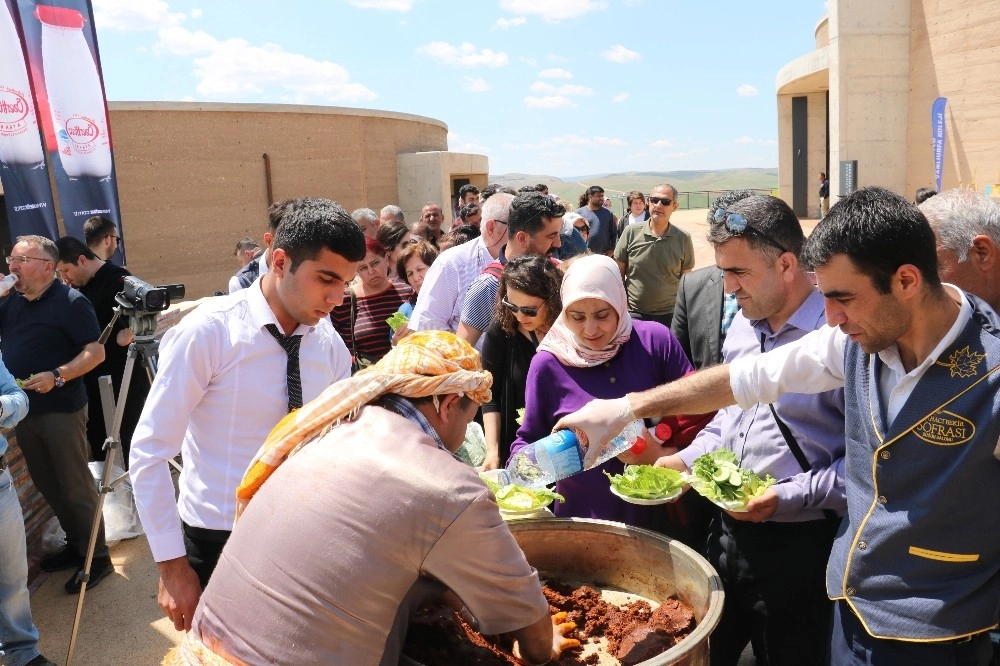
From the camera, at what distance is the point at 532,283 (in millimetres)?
3955

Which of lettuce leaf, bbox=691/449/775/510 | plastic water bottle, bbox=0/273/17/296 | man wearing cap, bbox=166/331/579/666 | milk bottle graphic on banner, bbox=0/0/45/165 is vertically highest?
milk bottle graphic on banner, bbox=0/0/45/165

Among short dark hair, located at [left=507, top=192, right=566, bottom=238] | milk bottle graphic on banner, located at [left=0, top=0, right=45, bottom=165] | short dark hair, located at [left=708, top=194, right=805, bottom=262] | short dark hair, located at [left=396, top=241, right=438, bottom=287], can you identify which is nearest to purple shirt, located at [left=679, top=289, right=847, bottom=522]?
short dark hair, located at [left=708, top=194, right=805, bottom=262]

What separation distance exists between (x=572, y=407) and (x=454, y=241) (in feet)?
14.3

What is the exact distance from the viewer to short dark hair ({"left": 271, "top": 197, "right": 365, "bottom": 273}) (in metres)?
2.62

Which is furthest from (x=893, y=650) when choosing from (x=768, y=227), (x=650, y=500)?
(x=768, y=227)

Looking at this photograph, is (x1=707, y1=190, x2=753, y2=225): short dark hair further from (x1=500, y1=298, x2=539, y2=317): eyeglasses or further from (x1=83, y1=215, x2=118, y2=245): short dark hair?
(x1=83, y1=215, x2=118, y2=245): short dark hair

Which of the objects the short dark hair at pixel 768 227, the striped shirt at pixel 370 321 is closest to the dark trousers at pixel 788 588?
the short dark hair at pixel 768 227

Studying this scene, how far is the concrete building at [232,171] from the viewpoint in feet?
54.6

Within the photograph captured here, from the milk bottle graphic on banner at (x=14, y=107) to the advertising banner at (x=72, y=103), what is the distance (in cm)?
27

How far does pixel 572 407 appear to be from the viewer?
2969 millimetres

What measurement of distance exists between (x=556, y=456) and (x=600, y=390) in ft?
2.05

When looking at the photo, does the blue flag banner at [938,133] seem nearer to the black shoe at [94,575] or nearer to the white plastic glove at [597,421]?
the white plastic glove at [597,421]

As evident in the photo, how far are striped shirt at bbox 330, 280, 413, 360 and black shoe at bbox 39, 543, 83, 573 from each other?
2370mm

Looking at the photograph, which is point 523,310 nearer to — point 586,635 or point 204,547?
point 204,547
